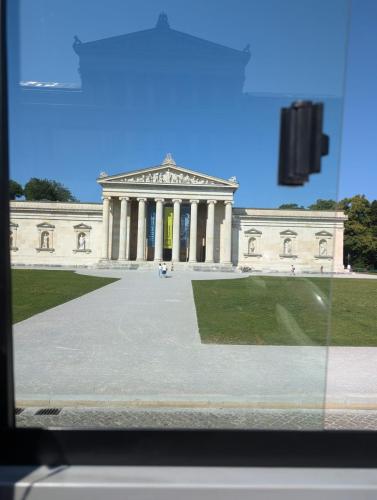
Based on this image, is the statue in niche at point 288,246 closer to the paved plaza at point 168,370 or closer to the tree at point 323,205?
the paved plaza at point 168,370

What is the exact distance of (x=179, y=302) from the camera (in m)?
14.9

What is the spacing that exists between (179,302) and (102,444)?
12.9 metres

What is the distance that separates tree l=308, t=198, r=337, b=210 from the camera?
2.34 m

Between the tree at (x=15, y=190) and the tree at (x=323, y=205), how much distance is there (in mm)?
1588

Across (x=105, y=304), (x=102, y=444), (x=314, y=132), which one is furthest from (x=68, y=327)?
(x=314, y=132)

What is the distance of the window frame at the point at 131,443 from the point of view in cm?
194

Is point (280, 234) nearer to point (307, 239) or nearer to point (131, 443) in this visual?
point (307, 239)

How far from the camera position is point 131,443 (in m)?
2.01

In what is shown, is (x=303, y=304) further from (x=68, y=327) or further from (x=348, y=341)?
(x=348, y=341)

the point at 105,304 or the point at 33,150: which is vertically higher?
the point at 33,150

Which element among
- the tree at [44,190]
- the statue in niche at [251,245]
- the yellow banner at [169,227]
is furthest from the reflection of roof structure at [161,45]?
the yellow banner at [169,227]

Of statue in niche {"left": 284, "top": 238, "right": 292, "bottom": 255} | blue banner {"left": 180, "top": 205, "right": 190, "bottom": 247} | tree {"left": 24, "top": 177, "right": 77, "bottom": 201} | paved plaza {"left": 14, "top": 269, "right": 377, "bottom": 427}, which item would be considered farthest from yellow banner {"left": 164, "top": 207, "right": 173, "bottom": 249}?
tree {"left": 24, "top": 177, "right": 77, "bottom": 201}

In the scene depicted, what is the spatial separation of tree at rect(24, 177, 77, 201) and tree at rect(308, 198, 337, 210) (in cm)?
149

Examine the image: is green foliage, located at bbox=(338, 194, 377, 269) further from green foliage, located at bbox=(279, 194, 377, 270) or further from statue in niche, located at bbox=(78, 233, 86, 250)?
statue in niche, located at bbox=(78, 233, 86, 250)
